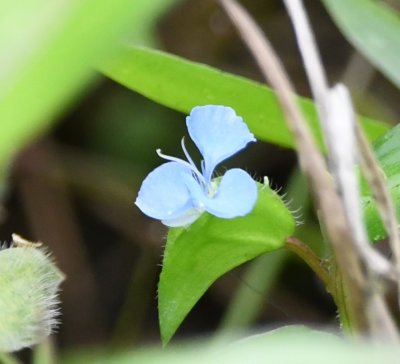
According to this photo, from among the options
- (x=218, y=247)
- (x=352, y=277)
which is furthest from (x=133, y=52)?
(x=352, y=277)

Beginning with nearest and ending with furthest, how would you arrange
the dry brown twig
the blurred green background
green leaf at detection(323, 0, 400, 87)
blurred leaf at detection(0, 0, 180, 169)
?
blurred leaf at detection(0, 0, 180, 169)
the dry brown twig
green leaf at detection(323, 0, 400, 87)
the blurred green background

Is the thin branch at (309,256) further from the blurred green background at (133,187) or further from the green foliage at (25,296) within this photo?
the blurred green background at (133,187)

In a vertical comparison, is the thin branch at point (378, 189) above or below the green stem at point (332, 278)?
above

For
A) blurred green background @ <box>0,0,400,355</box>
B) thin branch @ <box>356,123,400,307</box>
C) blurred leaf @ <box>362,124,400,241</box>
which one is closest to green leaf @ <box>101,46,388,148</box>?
blurred leaf @ <box>362,124,400,241</box>

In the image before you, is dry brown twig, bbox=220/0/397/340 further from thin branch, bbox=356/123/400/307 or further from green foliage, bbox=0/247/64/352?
green foliage, bbox=0/247/64/352

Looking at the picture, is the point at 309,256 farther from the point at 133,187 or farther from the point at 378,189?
the point at 133,187

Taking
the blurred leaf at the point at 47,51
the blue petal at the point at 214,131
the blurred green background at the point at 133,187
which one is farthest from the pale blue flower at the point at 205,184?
the blurred green background at the point at 133,187
